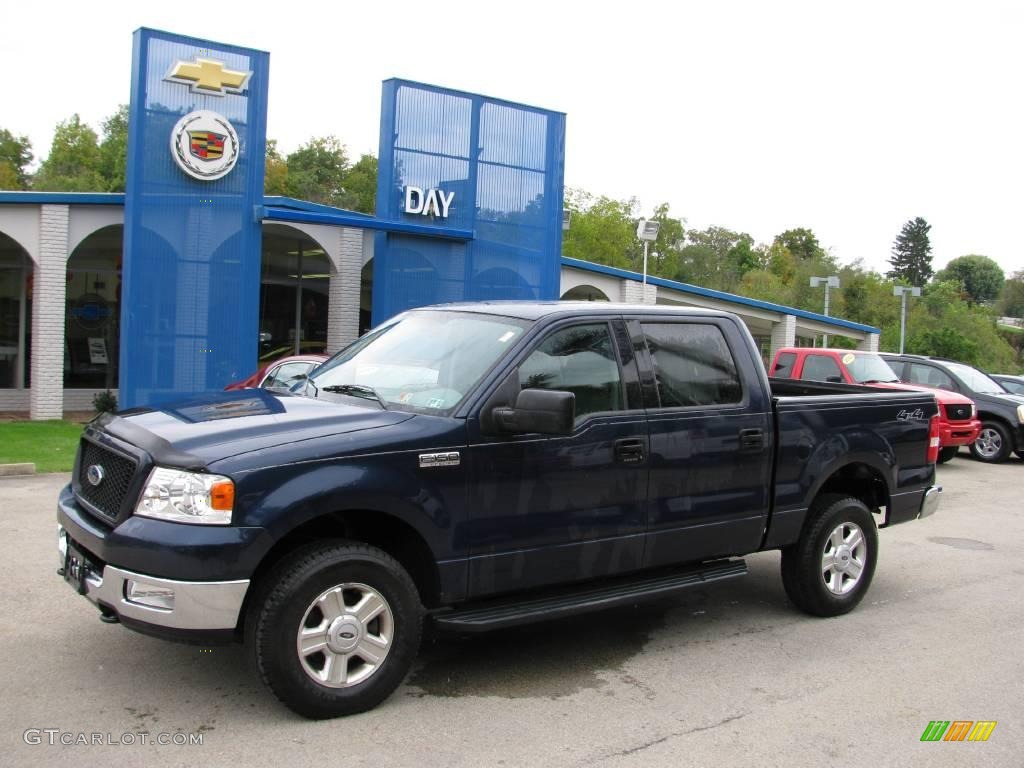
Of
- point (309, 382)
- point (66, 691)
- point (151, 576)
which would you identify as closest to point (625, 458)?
point (309, 382)

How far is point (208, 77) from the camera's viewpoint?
51.5 ft

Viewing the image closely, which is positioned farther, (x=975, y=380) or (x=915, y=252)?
(x=915, y=252)

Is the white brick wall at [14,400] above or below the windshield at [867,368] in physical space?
below

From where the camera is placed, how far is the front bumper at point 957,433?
48.6ft

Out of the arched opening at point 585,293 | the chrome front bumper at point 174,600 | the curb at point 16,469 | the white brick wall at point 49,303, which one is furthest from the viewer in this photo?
the arched opening at point 585,293

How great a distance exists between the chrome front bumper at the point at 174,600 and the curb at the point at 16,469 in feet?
26.2

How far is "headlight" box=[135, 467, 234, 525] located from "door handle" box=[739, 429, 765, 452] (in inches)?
120

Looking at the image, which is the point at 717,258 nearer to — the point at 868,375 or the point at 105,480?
the point at 868,375

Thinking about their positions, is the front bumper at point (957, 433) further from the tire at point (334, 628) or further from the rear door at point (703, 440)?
the tire at point (334, 628)

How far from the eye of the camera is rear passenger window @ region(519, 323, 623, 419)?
5.04 meters

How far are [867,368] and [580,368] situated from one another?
1151 cm

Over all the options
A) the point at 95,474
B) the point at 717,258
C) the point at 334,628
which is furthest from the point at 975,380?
the point at 717,258

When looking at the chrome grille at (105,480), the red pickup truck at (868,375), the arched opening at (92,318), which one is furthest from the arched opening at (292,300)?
the chrome grille at (105,480)

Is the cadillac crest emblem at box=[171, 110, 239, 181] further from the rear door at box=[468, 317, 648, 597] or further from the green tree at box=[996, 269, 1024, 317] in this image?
the green tree at box=[996, 269, 1024, 317]
